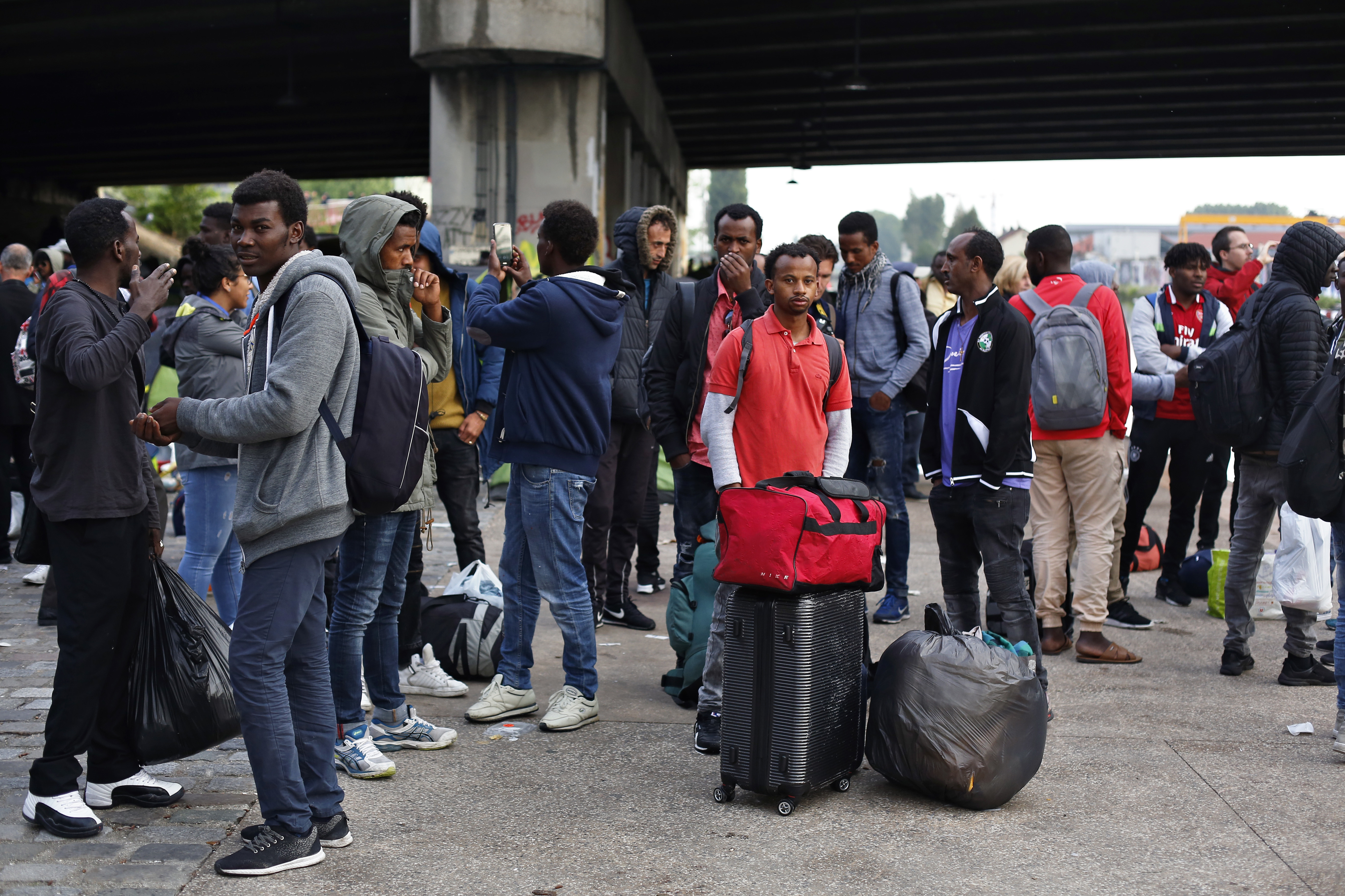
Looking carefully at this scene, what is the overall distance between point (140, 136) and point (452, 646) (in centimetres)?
2863

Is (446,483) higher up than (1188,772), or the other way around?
(446,483)

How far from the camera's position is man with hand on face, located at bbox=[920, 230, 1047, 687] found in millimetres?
5094

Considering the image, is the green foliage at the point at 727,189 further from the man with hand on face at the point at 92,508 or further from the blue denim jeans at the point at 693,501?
the man with hand on face at the point at 92,508

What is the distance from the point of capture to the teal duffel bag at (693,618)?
17.3ft

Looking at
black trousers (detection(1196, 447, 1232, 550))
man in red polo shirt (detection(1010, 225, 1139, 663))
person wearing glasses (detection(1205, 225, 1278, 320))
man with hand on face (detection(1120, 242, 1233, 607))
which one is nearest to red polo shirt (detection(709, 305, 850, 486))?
man in red polo shirt (detection(1010, 225, 1139, 663))

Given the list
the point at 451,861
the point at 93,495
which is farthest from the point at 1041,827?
the point at 93,495

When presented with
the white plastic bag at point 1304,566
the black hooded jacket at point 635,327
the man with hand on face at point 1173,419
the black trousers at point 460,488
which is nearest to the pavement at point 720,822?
the white plastic bag at point 1304,566

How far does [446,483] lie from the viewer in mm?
6594

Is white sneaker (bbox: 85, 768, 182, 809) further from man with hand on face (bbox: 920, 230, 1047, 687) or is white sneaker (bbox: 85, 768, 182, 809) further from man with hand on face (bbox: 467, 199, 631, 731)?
man with hand on face (bbox: 920, 230, 1047, 687)

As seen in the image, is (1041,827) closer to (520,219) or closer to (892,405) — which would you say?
(892,405)

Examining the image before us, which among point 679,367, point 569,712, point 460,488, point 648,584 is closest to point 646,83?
point 648,584

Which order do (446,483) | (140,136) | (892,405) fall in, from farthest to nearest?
(140,136) < (892,405) < (446,483)

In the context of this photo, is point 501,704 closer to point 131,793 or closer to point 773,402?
point 131,793

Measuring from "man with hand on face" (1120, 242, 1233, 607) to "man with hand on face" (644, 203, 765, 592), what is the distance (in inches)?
120
